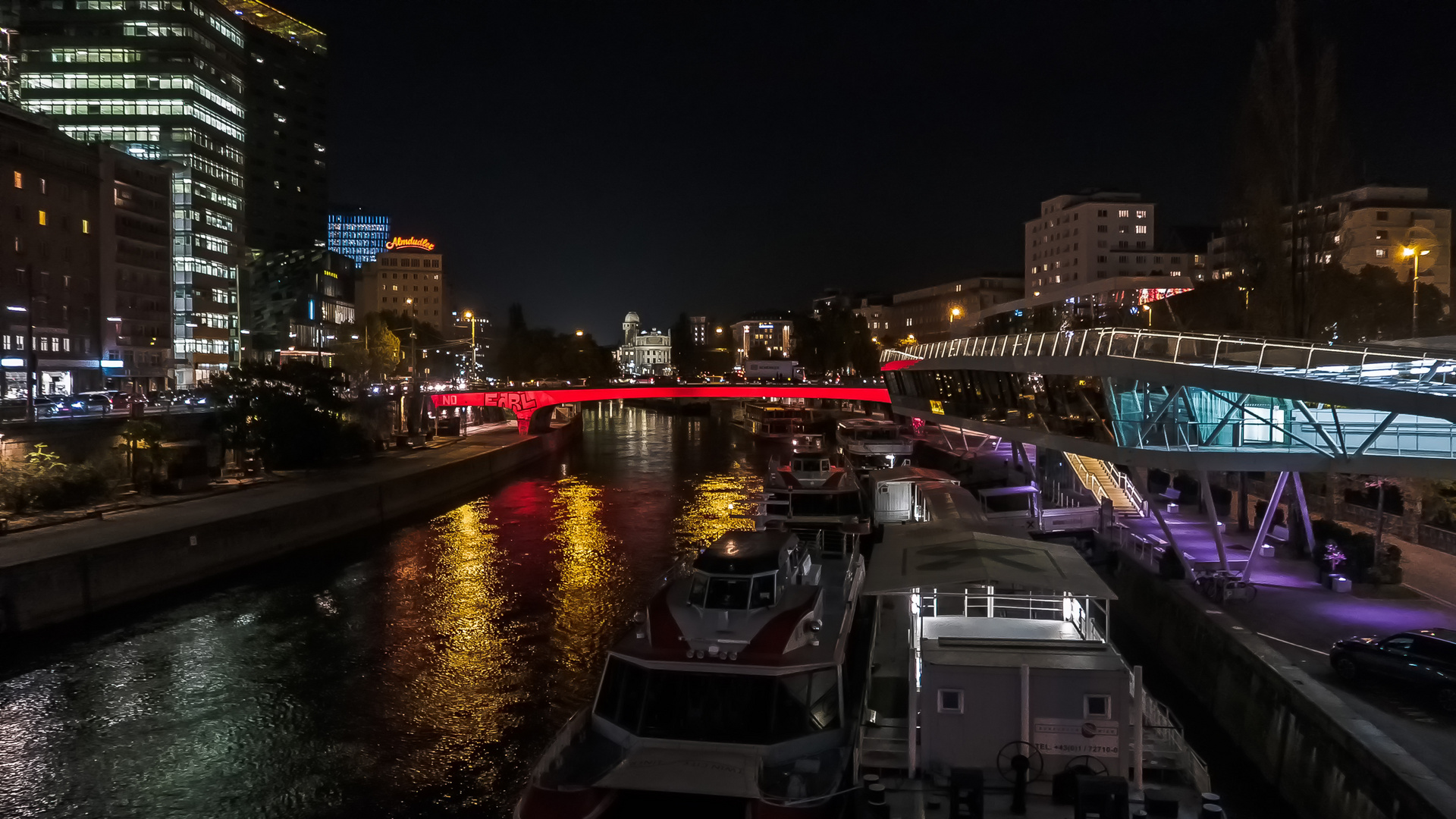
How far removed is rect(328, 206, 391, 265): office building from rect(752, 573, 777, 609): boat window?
194m

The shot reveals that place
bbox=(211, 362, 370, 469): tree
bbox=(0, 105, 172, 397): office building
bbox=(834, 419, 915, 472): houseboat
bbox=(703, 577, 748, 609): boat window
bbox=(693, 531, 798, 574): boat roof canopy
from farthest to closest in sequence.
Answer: bbox=(0, 105, 172, 397): office building
bbox=(834, 419, 915, 472): houseboat
bbox=(211, 362, 370, 469): tree
bbox=(693, 531, 798, 574): boat roof canopy
bbox=(703, 577, 748, 609): boat window

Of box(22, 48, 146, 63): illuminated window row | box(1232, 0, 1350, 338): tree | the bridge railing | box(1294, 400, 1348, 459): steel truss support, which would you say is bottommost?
box(1294, 400, 1348, 459): steel truss support

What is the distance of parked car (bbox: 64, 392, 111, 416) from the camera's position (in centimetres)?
4362

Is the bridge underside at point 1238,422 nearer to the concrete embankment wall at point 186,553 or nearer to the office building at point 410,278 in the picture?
the concrete embankment wall at point 186,553

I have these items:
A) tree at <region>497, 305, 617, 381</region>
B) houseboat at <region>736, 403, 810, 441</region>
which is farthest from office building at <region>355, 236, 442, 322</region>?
houseboat at <region>736, 403, 810, 441</region>

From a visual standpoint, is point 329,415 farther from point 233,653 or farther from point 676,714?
point 676,714

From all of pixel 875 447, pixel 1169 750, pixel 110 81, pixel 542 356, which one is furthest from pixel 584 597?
pixel 542 356

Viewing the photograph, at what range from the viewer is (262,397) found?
1784 inches

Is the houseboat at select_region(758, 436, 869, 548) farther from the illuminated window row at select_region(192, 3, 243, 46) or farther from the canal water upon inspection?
the illuminated window row at select_region(192, 3, 243, 46)

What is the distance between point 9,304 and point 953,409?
6006cm

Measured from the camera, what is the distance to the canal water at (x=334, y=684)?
1480 centimetres

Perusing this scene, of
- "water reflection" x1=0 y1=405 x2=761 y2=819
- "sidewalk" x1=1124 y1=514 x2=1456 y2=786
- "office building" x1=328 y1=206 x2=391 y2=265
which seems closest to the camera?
"sidewalk" x1=1124 y1=514 x2=1456 y2=786

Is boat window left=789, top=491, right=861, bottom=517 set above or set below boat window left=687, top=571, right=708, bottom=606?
below

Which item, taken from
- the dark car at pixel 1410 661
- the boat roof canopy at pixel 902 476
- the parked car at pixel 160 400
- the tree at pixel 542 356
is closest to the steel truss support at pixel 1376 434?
the dark car at pixel 1410 661
